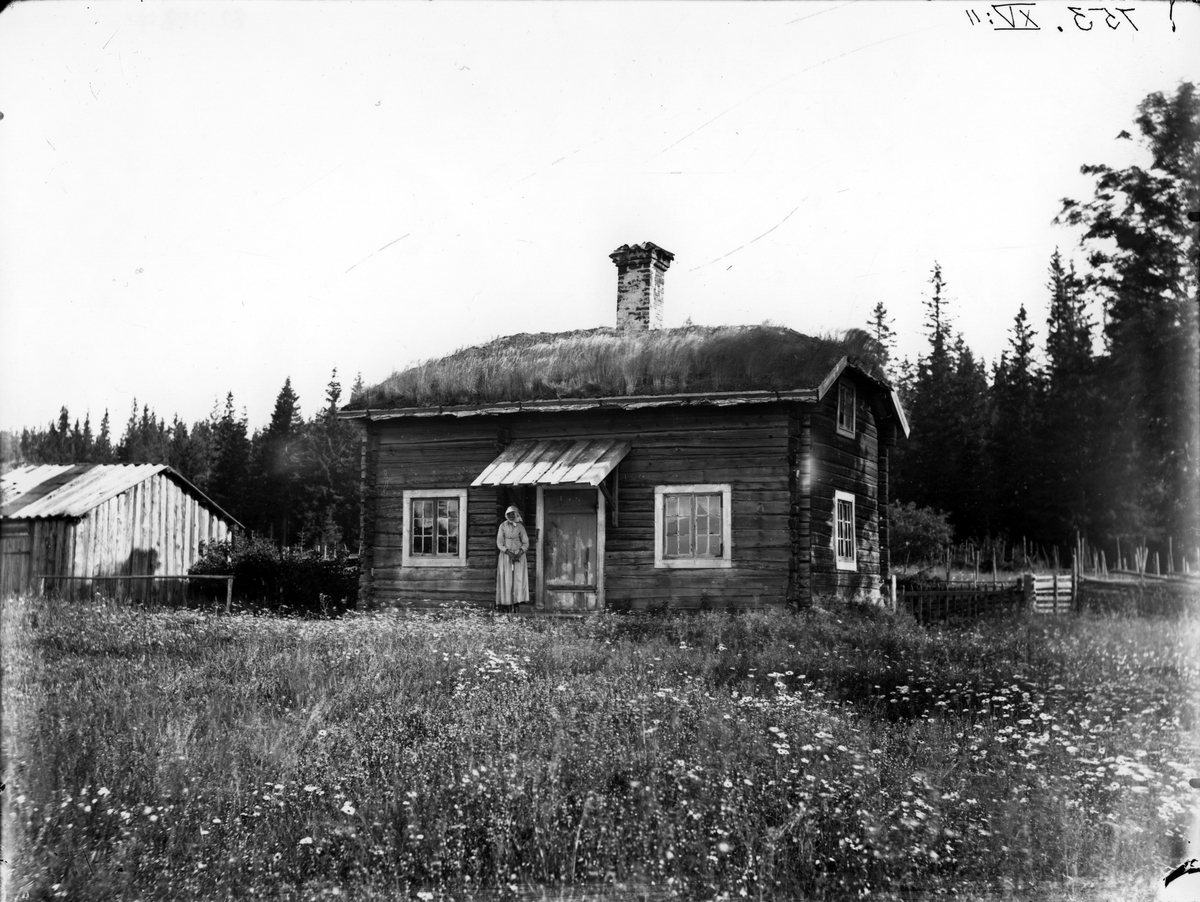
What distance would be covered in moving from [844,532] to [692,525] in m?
3.28

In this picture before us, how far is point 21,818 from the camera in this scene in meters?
5.59

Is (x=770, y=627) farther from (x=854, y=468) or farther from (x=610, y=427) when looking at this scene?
(x=854, y=468)

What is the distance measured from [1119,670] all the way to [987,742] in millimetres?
3236

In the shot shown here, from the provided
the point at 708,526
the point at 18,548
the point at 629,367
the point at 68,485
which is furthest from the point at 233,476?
the point at 708,526

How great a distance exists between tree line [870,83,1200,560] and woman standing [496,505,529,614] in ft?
29.5

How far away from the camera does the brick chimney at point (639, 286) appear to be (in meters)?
18.6

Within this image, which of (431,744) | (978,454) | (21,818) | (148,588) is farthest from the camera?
(978,454)

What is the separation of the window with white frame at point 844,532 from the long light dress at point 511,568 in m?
4.95

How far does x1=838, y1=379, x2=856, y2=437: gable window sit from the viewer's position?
56.5ft

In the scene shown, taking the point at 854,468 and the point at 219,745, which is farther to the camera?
the point at 854,468

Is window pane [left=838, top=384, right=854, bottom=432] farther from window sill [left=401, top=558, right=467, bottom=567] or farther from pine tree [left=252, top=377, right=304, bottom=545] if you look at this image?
pine tree [left=252, top=377, right=304, bottom=545]

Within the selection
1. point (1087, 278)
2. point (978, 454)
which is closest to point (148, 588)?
point (1087, 278)

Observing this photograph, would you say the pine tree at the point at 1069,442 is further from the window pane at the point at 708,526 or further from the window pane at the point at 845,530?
the window pane at the point at 708,526

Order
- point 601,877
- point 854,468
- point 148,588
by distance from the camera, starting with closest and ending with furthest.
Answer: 1. point 601,877
2. point 854,468
3. point 148,588
